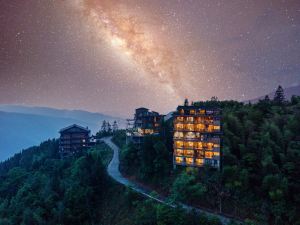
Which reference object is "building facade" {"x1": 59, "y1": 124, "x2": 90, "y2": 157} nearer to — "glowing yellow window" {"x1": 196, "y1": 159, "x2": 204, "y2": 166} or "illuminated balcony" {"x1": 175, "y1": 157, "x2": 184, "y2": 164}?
"illuminated balcony" {"x1": 175, "y1": 157, "x2": 184, "y2": 164}

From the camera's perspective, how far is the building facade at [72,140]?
230ft

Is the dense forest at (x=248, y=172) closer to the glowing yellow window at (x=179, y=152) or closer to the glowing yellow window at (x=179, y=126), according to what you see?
the glowing yellow window at (x=179, y=152)

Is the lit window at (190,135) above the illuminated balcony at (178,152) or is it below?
above

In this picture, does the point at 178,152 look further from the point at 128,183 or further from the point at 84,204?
the point at 84,204

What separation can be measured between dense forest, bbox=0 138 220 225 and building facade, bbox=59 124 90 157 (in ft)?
39.5

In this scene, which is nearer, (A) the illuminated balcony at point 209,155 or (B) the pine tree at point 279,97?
(A) the illuminated balcony at point 209,155

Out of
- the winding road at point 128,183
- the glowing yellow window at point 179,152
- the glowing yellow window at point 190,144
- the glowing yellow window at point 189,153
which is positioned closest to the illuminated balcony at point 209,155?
Result: the glowing yellow window at point 189,153

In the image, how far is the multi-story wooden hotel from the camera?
37.8m

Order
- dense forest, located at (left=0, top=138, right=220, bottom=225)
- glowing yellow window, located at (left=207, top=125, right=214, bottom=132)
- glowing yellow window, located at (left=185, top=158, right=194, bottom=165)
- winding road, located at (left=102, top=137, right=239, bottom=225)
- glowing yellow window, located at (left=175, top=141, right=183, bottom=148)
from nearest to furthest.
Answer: dense forest, located at (left=0, top=138, right=220, bottom=225)
winding road, located at (left=102, top=137, right=239, bottom=225)
glowing yellow window, located at (left=207, top=125, right=214, bottom=132)
glowing yellow window, located at (left=185, top=158, right=194, bottom=165)
glowing yellow window, located at (left=175, top=141, right=183, bottom=148)

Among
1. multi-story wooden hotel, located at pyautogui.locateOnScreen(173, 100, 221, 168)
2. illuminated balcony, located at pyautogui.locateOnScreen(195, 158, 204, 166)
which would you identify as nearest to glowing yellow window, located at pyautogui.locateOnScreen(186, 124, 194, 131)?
multi-story wooden hotel, located at pyautogui.locateOnScreen(173, 100, 221, 168)

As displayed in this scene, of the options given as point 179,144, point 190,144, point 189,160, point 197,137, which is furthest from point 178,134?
point 189,160

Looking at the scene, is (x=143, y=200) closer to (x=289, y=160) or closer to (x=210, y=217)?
(x=210, y=217)

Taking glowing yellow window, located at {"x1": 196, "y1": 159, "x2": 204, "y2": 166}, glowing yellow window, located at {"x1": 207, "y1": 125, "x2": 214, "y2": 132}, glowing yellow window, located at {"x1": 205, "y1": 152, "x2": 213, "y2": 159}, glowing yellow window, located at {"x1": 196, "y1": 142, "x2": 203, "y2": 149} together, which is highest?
glowing yellow window, located at {"x1": 207, "y1": 125, "x2": 214, "y2": 132}

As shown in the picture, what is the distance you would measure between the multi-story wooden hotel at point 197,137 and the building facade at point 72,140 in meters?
39.6
